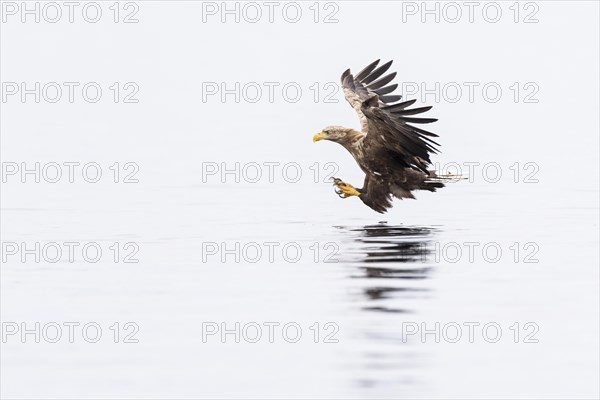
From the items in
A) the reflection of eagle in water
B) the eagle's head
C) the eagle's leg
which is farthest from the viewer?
the eagle's head

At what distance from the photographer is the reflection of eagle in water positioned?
20312 mm

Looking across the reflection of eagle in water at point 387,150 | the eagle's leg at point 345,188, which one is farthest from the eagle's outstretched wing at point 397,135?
the eagle's leg at point 345,188

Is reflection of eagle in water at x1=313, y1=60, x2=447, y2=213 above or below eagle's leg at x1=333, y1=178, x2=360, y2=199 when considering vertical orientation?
above

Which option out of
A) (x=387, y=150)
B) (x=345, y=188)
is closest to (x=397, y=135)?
(x=387, y=150)

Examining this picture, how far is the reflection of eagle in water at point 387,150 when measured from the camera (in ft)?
66.6

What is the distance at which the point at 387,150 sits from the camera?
68.1ft

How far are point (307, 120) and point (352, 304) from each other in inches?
1382

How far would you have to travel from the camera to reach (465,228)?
20.5m

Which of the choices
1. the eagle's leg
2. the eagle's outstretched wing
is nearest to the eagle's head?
the eagle's outstretched wing

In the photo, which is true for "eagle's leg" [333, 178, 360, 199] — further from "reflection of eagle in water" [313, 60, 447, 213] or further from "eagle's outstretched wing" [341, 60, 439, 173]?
"eagle's outstretched wing" [341, 60, 439, 173]

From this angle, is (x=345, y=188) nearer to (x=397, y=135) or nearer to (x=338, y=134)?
(x=338, y=134)

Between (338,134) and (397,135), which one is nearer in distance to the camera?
(397,135)

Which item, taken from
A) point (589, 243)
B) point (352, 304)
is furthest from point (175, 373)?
point (589, 243)

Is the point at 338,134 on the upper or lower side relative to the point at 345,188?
upper
